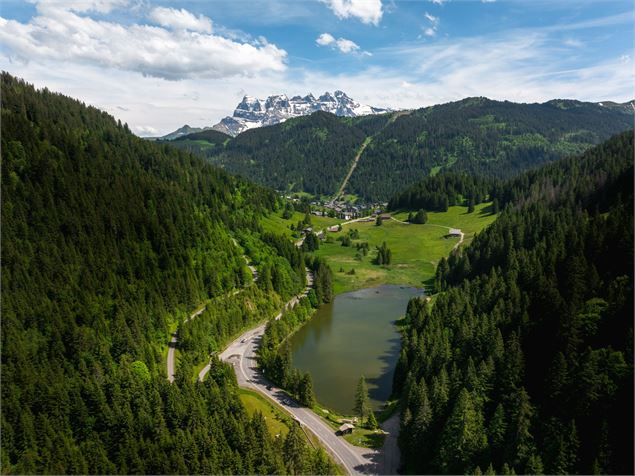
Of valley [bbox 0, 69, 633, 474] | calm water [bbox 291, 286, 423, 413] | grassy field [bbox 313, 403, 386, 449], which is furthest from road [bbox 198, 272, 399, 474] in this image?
calm water [bbox 291, 286, 423, 413]

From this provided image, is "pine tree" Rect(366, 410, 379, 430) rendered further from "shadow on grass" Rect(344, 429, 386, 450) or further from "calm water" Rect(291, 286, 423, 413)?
"calm water" Rect(291, 286, 423, 413)

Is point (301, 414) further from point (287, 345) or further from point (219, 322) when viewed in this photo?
point (219, 322)

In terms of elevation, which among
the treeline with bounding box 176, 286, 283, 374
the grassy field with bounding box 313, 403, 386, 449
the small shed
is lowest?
the grassy field with bounding box 313, 403, 386, 449

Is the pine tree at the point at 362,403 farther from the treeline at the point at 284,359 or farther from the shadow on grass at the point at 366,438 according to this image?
the treeline at the point at 284,359

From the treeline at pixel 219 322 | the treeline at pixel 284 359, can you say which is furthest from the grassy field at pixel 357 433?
the treeline at pixel 219 322

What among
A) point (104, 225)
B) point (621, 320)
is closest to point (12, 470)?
point (104, 225)

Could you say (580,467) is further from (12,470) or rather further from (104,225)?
(104,225)

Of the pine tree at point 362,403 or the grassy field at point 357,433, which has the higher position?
the pine tree at point 362,403

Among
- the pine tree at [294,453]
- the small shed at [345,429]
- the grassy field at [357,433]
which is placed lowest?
the grassy field at [357,433]
